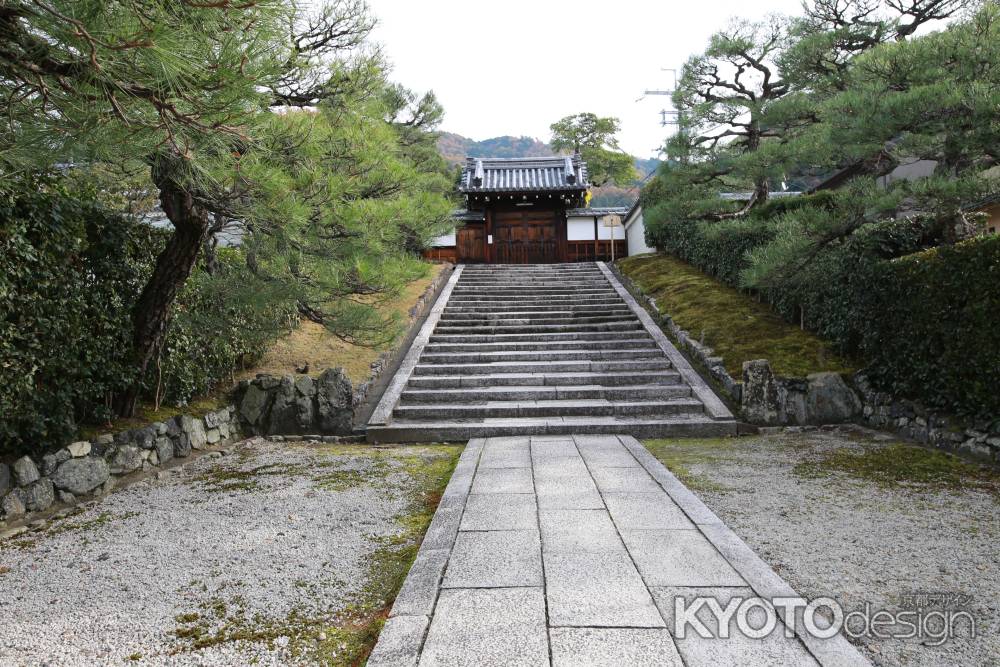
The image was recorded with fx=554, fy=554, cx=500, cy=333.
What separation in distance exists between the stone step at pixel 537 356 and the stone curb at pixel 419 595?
15.7ft

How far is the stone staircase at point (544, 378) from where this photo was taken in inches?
250

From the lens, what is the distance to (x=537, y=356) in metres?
8.73

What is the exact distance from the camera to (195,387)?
588 cm

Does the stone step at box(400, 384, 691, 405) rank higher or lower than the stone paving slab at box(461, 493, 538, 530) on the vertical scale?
higher

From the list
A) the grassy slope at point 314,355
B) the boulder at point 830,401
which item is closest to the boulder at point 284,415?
the grassy slope at point 314,355

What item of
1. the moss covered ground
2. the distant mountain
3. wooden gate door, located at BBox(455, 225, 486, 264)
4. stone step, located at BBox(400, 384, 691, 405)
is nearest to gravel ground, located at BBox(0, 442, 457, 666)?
the moss covered ground

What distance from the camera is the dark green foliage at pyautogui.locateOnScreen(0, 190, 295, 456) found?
143 inches

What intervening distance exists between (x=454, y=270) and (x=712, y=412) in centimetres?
1047

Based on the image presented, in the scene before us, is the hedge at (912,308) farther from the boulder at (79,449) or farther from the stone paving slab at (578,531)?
the boulder at (79,449)

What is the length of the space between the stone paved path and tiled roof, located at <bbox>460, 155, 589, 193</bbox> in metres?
15.9

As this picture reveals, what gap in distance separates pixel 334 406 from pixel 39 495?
2.97 meters

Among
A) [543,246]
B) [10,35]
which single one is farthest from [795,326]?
[543,246]

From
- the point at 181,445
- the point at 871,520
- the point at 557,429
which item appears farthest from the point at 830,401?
the point at 181,445

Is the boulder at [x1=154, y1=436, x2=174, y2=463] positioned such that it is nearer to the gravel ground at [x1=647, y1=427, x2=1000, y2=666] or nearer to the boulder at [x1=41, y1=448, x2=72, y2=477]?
the boulder at [x1=41, y1=448, x2=72, y2=477]
